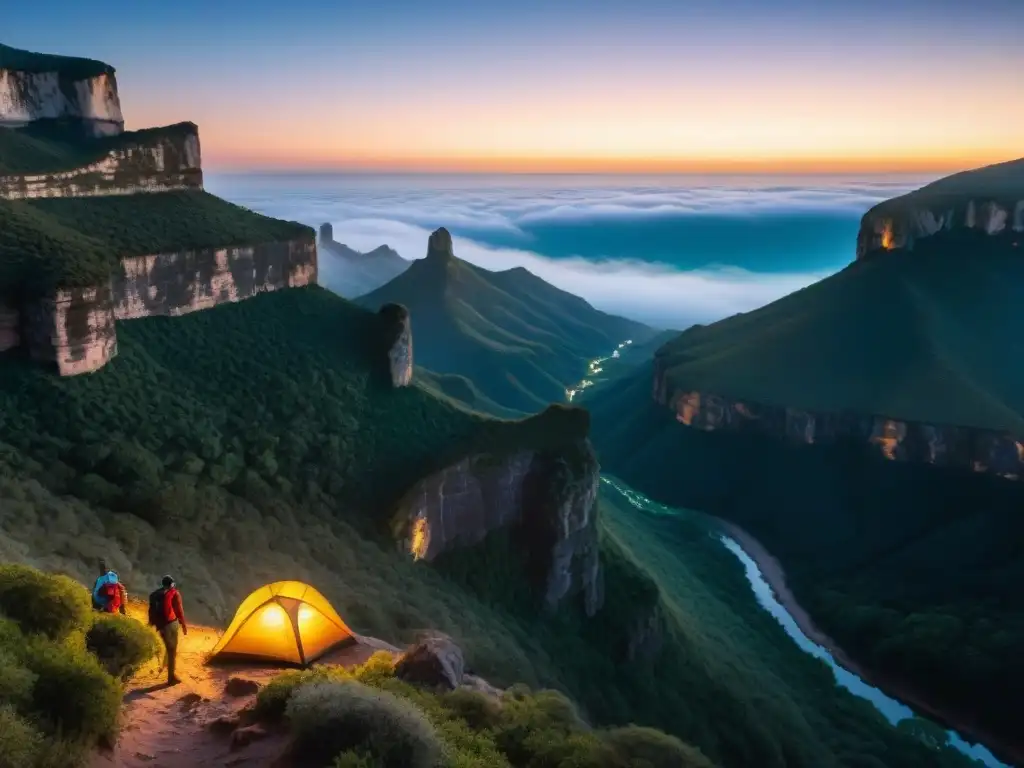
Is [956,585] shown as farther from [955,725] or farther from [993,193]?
[993,193]

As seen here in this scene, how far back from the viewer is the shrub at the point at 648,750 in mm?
19688

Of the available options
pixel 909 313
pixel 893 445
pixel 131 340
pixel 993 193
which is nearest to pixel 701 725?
pixel 131 340

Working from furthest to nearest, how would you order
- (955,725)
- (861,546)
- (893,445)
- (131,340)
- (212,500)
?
1. (893,445)
2. (861,546)
3. (955,725)
4. (131,340)
5. (212,500)

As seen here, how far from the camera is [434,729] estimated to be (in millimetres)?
16984

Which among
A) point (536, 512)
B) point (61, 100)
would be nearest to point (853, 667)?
point (536, 512)

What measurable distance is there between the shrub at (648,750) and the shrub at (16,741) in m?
13.0

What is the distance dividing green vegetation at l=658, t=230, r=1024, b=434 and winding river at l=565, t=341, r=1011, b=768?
1034 inches

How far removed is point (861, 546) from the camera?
355ft

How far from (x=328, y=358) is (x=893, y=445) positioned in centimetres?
9479

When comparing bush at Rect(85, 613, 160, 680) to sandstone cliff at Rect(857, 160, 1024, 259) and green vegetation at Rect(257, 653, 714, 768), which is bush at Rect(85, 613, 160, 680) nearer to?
green vegetation at Rect(257, 653, 714, 768)

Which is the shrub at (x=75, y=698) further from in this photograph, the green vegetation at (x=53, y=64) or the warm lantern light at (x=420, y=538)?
the green vegetation at (x=53, y=64)

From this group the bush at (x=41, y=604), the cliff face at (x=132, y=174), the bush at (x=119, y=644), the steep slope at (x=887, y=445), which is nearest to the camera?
the bush at (x=41, y=604)

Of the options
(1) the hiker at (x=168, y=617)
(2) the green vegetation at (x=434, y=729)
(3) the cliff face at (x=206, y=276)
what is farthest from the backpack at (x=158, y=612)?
(3) the cliff face at (x=206, y=276)

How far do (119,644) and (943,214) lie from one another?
177m
